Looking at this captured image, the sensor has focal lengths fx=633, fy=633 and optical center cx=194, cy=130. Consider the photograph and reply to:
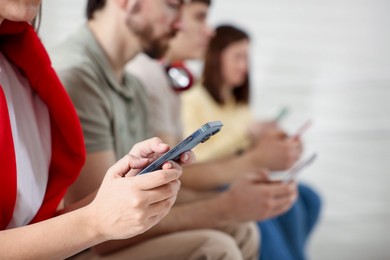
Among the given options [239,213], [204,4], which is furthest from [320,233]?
[239,213]

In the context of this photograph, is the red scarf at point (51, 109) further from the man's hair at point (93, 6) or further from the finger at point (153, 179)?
the man's hair at point (93, 6)

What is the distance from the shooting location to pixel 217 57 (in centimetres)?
264

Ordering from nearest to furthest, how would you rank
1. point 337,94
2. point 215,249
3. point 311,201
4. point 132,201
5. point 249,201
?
point 132,201 → point 215,249 → point 249,201 → point 311,201 → point 337,94

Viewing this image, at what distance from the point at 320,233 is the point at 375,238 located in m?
0.27

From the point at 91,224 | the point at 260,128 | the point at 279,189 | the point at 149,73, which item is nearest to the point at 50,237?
the point at 91,224

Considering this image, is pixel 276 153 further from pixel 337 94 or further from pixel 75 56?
pixel 337 94

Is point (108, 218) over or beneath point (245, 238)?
over

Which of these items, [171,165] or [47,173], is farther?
[47,173]

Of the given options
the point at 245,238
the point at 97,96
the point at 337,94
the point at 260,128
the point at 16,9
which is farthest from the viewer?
the point at 337,94

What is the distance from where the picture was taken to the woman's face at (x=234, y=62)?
264cm

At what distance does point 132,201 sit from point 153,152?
0.10 meters

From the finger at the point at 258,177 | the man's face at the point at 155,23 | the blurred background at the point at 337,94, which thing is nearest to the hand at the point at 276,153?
the finger at the point at 258,177

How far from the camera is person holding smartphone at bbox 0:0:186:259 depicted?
820 mm

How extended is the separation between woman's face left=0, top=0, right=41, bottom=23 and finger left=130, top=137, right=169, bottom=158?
27 cm
